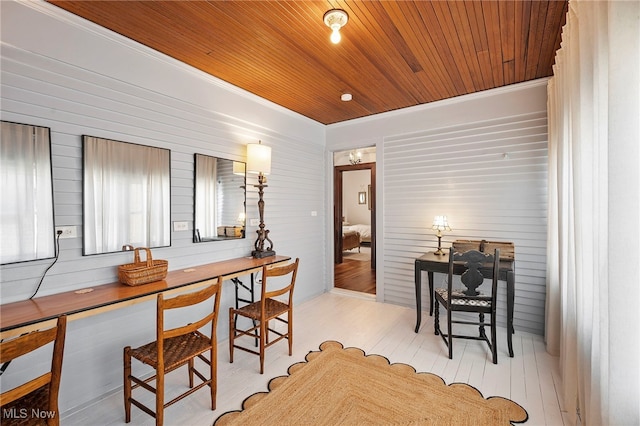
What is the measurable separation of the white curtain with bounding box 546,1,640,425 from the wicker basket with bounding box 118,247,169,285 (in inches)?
109

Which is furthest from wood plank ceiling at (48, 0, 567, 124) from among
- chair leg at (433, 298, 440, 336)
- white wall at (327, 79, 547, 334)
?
chair leg at (433, 298, 440, 336)

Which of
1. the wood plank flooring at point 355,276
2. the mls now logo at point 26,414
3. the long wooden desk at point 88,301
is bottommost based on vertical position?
the wood plank flooring at point 355,276

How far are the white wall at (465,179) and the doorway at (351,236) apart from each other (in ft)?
3.88

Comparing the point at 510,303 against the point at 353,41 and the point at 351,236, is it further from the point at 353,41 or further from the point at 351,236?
the point at 351,236

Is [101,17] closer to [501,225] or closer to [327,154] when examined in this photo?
[327,154]

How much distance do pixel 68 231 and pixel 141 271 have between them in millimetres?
557

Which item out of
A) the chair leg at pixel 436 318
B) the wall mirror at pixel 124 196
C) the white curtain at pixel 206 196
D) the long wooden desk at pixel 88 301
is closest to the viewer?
the long wooden desk at pixel 88 301

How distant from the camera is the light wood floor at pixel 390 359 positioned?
2.08 metres

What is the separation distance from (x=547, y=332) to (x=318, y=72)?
3.50 meters

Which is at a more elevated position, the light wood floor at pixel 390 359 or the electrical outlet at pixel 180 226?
the electrical outlet at pixel 180 226

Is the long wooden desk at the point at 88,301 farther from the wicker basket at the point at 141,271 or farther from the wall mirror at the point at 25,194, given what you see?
the wall mirror at the point at 25,194

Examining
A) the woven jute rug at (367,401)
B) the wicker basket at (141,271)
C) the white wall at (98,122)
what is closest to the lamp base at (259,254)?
the white wall at (98,122)

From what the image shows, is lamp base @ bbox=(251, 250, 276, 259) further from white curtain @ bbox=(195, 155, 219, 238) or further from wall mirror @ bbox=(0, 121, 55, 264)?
wall mirror @ bbox=(0, 121, 55, 264)

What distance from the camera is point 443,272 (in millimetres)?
3250
